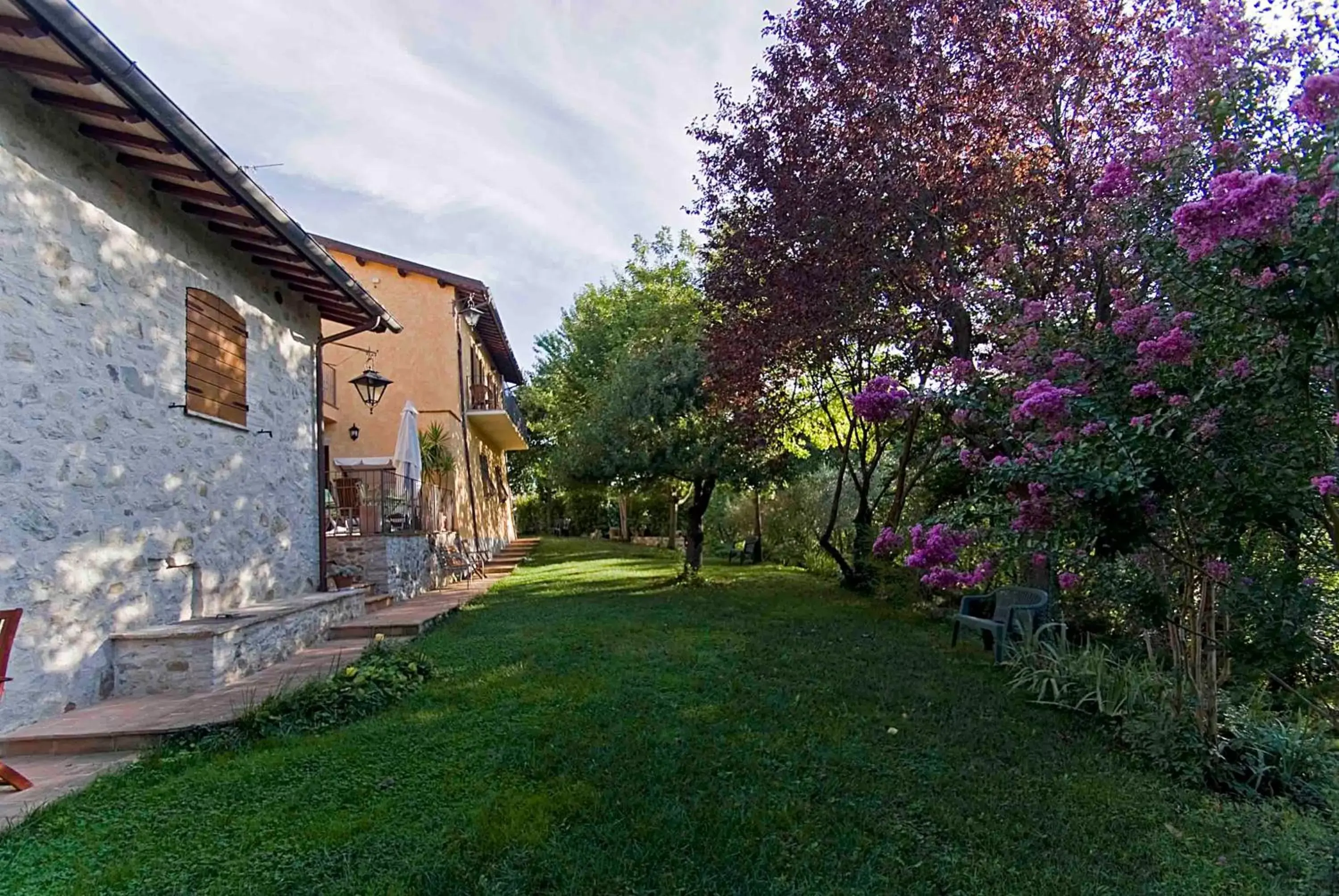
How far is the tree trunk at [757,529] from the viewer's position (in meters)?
16.1

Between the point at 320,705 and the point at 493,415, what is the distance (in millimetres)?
10743

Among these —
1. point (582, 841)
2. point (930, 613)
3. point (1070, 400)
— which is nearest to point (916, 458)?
point (930, 613)

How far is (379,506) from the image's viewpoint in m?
9.23

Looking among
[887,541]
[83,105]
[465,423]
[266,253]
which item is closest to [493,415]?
[465,423]

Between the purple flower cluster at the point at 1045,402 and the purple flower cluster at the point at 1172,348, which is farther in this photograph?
the purple flower cluster at the point at 1045,402

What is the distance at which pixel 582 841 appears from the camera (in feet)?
8.96

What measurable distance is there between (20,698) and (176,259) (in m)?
3.51

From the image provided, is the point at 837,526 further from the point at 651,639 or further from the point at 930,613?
the point at 651,639

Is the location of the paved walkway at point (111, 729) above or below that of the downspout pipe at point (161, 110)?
below

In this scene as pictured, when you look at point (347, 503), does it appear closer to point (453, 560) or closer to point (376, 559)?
point (376, 559)

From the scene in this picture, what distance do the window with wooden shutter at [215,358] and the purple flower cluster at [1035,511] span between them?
620cm

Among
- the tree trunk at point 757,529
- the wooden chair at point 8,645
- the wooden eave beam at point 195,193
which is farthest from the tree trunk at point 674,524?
the wooden chair at point 8,645

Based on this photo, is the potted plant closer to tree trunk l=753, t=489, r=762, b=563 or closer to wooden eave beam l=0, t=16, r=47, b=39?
wooden eave beam l=0, t=16, r=47, b=39

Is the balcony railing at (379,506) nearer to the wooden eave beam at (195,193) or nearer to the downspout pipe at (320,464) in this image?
the downspout pipe at (320,464)
